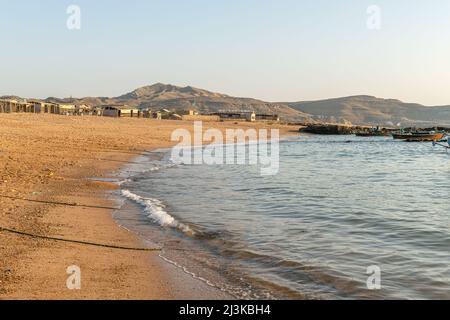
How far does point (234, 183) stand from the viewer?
19.4m

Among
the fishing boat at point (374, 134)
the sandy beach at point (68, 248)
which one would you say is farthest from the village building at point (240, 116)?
the sandy beach at point (68, 248)

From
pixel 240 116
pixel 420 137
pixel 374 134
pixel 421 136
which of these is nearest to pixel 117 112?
pixel 240 116

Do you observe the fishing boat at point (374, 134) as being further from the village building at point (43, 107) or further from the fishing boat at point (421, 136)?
the village building at point (43, 107)

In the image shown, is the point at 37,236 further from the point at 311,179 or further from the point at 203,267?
the point at 311,179

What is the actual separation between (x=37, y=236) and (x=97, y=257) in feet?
5.33

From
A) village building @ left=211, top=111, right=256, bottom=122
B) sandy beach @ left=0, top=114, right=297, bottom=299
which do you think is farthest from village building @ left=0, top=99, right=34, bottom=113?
village building @ left=211, top=111, right=256, bottom=122

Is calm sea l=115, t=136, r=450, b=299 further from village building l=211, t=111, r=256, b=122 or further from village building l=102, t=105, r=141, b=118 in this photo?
village building l=211, t=111, r=256, b=122

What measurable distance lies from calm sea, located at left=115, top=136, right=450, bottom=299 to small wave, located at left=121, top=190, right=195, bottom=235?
3cm

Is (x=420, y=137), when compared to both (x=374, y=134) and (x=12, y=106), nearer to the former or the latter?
(x=374, y=134)

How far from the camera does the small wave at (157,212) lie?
10.9 meters

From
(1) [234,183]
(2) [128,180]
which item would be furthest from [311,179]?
(2) [128,180]

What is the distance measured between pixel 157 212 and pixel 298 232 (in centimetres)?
374

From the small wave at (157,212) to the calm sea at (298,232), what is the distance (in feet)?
0.08

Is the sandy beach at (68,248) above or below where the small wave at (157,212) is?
above
